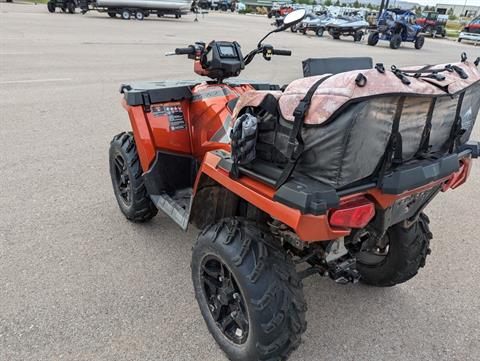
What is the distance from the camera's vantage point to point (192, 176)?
337 cm

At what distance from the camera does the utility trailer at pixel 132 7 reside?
24.3 m

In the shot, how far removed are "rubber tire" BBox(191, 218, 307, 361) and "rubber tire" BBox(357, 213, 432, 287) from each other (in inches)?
37.5

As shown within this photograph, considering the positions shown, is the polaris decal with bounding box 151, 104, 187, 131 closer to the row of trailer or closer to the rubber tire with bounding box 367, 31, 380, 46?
the rubber tire with bounding box 367, 31, 380, 46

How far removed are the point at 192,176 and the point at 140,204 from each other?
1.58 ft

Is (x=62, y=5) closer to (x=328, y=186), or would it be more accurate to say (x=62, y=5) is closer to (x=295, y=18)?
(x=295, y=18)

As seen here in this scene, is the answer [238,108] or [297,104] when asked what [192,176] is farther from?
[297,104]

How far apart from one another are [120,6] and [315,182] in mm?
26175

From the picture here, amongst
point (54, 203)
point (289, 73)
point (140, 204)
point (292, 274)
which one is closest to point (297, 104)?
point (292, 274)

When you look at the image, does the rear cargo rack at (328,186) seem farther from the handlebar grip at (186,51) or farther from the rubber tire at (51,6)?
the rubber tire at (51,6)

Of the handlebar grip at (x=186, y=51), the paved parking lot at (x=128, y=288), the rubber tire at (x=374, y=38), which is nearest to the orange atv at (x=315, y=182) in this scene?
the paved parking lot at (x=128, y=288)

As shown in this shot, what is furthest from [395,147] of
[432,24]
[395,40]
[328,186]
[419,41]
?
[432,24]

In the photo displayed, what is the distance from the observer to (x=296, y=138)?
173 cm

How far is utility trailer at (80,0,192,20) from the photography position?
24328 mm

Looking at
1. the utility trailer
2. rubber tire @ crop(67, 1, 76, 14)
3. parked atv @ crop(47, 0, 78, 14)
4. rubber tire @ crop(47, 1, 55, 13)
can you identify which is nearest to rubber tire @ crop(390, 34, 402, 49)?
the utility trailer
